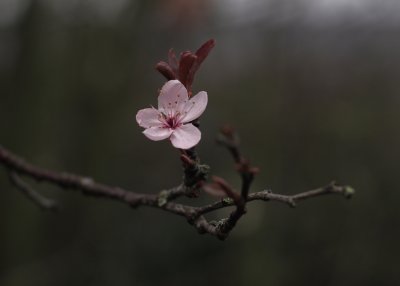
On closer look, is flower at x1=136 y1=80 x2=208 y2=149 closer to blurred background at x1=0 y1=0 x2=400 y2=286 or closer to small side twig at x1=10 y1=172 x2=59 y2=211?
small side twig at x1=10 y1=172 x2=59 y2=211

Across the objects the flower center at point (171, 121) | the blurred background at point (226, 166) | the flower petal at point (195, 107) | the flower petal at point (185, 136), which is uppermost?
the flower petal at point (195, 107)

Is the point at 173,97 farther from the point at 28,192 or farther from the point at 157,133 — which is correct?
the point at 28,192

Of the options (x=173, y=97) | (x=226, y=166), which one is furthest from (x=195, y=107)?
(x=226, y=166)

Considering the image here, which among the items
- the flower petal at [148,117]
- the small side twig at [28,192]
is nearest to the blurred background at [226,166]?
the small side twig at [28,192]

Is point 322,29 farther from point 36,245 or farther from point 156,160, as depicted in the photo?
point 36,245

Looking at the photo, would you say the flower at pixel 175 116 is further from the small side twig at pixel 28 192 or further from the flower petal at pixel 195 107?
the small side twig at pixel 28 192

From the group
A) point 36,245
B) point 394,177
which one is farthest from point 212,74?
point 36,245

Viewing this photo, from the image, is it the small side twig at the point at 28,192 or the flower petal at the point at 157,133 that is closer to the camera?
the flower petal at the point at 157,133
